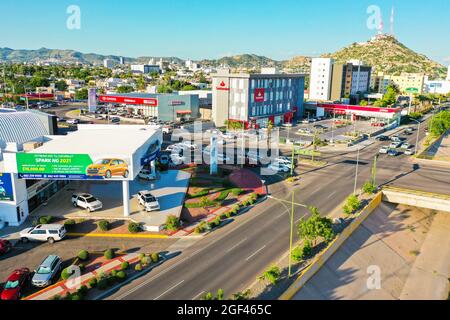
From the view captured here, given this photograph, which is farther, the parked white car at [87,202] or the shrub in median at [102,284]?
the parked white car at [87,202]

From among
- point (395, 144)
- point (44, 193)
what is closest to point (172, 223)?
point (44, 193)

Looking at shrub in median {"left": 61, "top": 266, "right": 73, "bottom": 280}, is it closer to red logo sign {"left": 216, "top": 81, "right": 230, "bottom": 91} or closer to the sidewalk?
the sidewalk

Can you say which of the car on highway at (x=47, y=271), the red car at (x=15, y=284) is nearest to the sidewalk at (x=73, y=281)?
the car on highway at (x=47, y=271)

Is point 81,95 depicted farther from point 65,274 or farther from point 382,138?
point 65,274

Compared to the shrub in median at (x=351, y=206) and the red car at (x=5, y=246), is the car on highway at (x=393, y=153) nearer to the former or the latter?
the shrub in median at (x=351, y=206)

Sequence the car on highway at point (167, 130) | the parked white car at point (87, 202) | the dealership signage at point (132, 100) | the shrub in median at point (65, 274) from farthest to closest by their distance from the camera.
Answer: the dealership signage at point (132, 100) → the car on highway at point (167, 130) → the parked white car at point (87, 202) → the shrub in median at point (65, 274)

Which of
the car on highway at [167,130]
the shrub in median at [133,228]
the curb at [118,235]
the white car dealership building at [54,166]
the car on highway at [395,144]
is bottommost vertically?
the curb at [118,235]
